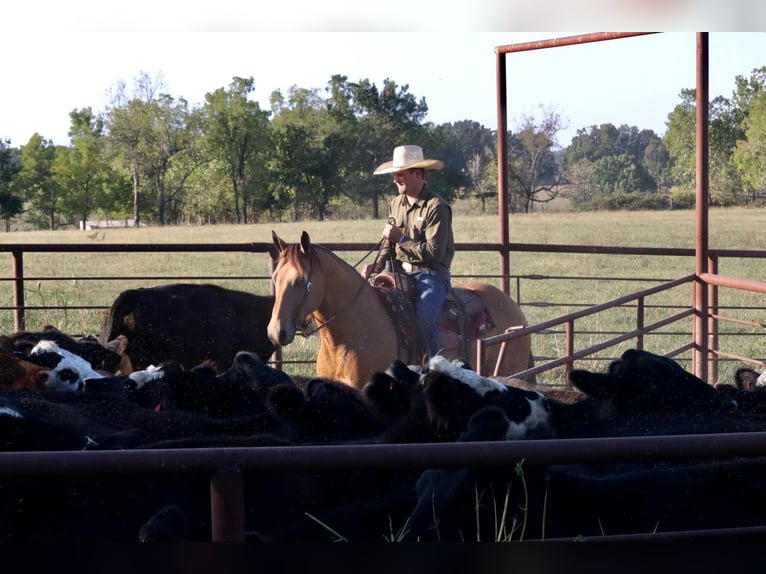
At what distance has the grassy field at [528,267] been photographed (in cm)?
1186

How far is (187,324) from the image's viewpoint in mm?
7469

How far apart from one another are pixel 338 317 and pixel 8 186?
35.6 meters

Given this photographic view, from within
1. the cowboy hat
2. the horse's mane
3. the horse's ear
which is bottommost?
the horse's mane

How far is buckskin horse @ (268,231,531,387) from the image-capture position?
249 inches

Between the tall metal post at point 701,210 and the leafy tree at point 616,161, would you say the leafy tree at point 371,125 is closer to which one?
the leafy tree at point 616,161

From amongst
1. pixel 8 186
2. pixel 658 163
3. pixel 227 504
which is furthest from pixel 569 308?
pixel 658 163

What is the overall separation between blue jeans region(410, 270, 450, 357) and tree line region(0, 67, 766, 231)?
93.5 feet

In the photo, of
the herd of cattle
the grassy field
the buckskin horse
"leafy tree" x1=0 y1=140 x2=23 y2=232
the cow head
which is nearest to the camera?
the herd of cattle

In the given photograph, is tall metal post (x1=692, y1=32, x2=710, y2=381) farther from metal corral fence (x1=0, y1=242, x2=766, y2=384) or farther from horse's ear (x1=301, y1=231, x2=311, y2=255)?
horse's ear (x1=301, y1=231, x2=311, y2=255)

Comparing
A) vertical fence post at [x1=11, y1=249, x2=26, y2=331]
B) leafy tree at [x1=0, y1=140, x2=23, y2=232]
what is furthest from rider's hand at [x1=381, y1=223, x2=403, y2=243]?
leafy tree at [x1=0, y1=140, x2=23, y2=232]

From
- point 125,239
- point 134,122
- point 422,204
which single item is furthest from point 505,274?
point 134,122

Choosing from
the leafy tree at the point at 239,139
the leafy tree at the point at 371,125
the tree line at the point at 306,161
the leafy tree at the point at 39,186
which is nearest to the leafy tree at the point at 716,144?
the tree line at the point at 306,161

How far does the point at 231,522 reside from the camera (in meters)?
1.77

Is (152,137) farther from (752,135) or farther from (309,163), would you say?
(752,135)
